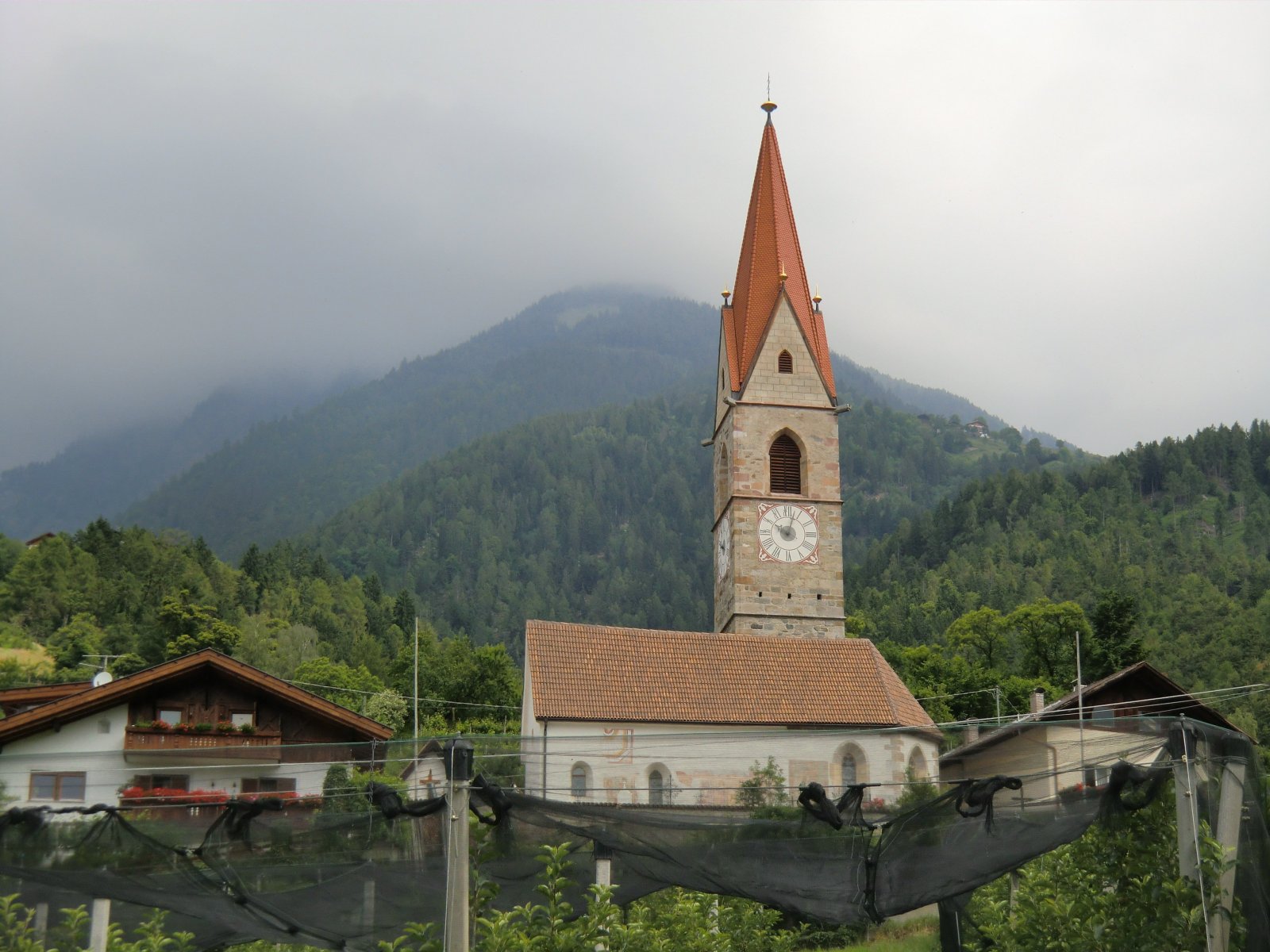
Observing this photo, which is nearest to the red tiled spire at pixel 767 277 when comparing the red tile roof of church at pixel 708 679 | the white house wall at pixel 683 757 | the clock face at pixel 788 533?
the clock face at pixel 788 533

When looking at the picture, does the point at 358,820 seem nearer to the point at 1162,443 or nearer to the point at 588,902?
the point at 588,902

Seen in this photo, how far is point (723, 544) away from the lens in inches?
2088

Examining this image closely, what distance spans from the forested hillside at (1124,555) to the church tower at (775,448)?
70.3 ft

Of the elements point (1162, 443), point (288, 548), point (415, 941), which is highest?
point (1162, 443)

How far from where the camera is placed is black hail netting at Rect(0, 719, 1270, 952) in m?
13.2

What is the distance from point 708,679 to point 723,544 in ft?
31.1

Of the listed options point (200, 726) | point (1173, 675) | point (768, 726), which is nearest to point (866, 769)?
point (768, 726)

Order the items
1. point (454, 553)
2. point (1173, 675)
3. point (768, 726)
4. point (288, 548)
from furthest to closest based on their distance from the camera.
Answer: point (454, 553), point (288, 548), point (1173, 675), point (768, 726)

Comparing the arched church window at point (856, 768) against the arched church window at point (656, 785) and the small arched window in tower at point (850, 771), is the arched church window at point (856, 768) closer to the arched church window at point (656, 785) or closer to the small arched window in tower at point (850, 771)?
the small arched window in tower at point (850, 771)

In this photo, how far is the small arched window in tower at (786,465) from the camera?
5250 centimetres

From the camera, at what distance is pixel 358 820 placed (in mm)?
13680

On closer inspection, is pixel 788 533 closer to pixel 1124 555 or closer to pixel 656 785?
pixel 656 785

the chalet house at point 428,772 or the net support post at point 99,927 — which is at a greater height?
the chalet house at point 428,772

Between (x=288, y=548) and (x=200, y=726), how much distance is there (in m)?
99.9
